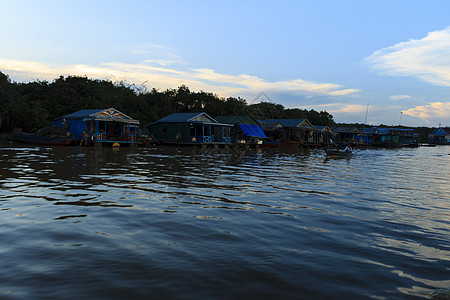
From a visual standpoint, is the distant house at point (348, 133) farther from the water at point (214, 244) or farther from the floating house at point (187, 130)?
the water at point (214, 244)

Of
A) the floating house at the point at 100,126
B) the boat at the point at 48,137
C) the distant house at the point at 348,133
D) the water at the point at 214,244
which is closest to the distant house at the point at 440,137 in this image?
the distant house at the point at 348,133

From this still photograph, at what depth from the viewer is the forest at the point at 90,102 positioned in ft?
124

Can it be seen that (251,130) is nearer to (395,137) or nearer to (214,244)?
(214,244)

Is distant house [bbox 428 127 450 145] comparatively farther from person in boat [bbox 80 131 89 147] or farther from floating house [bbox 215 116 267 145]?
person in boat [bbox 80 131 89 147]

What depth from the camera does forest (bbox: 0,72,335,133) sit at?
37.9m

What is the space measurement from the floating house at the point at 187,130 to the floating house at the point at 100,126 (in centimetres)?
484

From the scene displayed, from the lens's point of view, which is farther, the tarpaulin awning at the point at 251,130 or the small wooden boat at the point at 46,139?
the tarpaulin awning at the point at 251,130

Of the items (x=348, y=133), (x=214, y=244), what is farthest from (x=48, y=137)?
(x=348, y=133)

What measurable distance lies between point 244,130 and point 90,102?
2343 centimetres

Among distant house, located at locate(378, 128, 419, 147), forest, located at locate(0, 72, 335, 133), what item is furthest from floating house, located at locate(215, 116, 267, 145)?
distant house, located at locate(378, 128, 419, 147)

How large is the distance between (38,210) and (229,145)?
118 feet

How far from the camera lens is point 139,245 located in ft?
15.9

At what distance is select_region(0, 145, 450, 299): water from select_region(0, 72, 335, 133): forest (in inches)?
1346

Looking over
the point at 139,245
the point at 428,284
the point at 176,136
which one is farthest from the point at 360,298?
the point at 176,136
